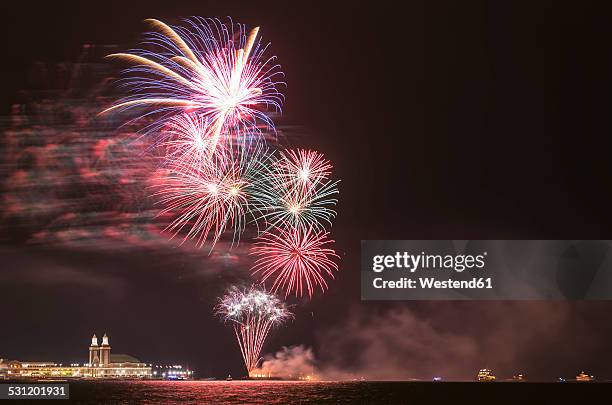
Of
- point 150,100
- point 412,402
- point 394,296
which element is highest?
point 150,100

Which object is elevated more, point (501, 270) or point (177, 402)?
point (501, 270)

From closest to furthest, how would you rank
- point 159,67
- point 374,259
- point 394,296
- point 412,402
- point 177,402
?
point 159,67 → point 394,296 → point 374,259 → point 177,402 → point 412,402

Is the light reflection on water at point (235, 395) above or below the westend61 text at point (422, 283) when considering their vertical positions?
below

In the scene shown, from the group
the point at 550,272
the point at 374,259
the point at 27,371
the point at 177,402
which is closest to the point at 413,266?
the point at 374,259

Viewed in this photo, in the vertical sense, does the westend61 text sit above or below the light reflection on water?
above

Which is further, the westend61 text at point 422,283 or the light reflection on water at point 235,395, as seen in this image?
the light reflection on water at point 235,395

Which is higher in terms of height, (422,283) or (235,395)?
(422,283)

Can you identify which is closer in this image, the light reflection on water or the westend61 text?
the westend61 text

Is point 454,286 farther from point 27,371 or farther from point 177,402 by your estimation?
point 27,371

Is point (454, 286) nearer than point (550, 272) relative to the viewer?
Yes

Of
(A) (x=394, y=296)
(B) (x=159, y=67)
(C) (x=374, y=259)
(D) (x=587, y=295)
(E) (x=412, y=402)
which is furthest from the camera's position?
(E) (x=412, y=402)

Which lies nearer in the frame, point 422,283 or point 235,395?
point 422,283
